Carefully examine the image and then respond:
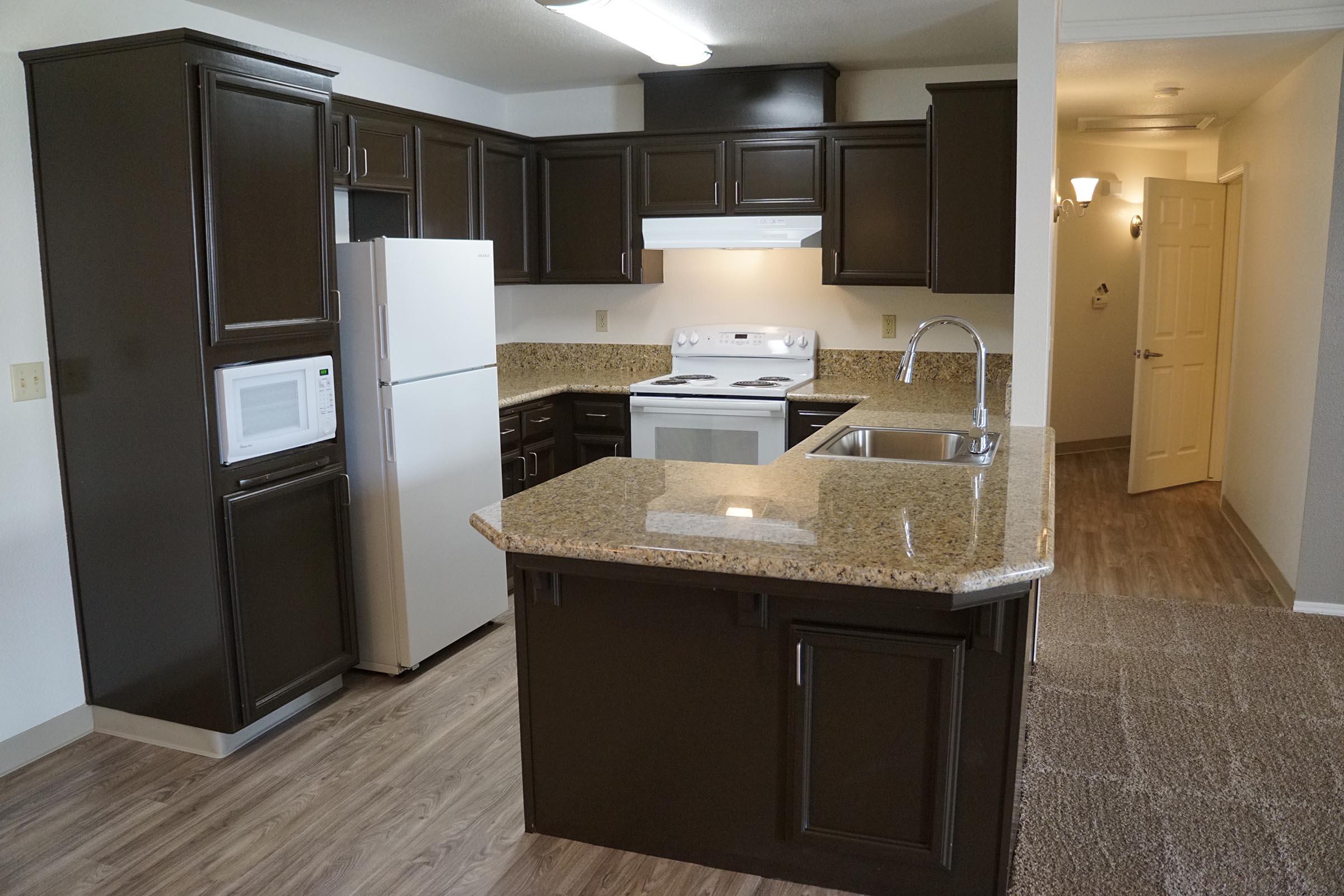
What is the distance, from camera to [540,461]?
4691 millimetres

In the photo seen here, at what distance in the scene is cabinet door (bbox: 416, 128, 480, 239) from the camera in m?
4.21

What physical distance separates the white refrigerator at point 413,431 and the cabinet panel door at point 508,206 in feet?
2.82

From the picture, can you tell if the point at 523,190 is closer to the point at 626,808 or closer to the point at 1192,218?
the point at 626,808

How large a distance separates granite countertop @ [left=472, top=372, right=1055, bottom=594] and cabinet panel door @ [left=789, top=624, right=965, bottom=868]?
0.24 meters

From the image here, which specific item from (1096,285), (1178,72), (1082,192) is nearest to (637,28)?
(1178,72)

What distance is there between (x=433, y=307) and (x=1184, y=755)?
2785mm

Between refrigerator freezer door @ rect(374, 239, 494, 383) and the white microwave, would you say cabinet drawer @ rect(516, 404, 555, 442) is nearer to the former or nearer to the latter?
refrigerator freezer door @ rect(374, 239, 494, 383)

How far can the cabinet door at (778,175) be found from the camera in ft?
15.2

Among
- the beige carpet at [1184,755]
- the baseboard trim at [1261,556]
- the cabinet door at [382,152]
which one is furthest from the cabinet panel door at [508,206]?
the baseboard trim at [1261,556]

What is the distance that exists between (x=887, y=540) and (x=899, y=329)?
3135 mm

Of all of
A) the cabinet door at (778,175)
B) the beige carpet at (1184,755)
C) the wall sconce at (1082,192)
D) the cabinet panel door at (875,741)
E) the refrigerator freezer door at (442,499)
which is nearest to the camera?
the cabinet panel door at (875,741)

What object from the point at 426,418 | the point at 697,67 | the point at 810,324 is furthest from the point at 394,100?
the point at 810,324

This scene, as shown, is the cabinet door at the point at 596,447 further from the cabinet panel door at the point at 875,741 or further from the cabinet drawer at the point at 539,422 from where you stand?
the cabinet panel door at the point at 875,741

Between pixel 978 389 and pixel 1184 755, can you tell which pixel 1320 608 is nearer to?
pixel 1184 755
